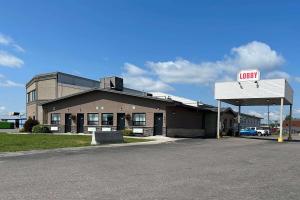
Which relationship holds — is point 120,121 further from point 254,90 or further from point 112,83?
point 254,90

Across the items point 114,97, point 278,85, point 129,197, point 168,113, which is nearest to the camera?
point 129,197

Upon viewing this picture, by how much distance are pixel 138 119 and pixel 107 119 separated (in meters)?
3.99

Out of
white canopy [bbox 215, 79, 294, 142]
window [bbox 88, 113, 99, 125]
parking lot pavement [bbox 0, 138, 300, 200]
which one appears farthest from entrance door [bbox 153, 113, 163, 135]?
parking lot pavement [bbox 0, 138, 300, 200]

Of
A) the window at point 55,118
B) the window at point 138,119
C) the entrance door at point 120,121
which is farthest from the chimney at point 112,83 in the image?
the window at point 138,119

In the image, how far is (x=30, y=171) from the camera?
38.4 ft

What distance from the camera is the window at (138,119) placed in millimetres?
38347

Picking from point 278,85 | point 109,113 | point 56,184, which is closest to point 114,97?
point 109,113

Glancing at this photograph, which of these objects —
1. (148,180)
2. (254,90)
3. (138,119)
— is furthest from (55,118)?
(148,180)

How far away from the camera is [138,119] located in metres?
38.8

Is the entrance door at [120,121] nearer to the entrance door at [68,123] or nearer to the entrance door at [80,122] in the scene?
the entrance door at [80,122]

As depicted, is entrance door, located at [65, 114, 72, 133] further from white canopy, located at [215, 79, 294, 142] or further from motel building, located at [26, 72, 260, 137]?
white canopy, located at [215, 79, 294, 142]

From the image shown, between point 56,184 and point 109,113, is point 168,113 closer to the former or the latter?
point 109,113

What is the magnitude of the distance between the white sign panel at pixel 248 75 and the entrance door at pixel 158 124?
811 centimetres

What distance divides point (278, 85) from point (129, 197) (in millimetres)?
29643
